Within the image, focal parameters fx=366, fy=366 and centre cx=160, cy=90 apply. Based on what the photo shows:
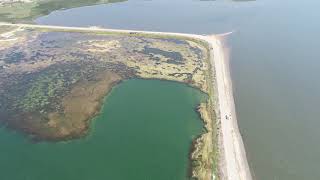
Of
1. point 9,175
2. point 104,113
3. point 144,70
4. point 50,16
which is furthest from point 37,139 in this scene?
point 50,16

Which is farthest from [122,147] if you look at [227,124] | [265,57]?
[265,57]

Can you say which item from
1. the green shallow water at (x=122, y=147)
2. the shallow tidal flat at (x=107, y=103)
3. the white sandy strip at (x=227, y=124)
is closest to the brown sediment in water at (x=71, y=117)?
the shallow tidal flat at (x=107, y=103)

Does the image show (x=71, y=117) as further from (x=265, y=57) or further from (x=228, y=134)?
(x=265, y=57)

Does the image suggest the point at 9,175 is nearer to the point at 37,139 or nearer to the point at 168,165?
the point at 37,139

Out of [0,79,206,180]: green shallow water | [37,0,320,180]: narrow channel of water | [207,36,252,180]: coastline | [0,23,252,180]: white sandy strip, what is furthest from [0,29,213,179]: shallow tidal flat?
[37,0,320,180]: narrow channel of water

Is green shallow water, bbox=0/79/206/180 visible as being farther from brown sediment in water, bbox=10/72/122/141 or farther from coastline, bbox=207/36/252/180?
coastline, bbox=207/36/252/180
